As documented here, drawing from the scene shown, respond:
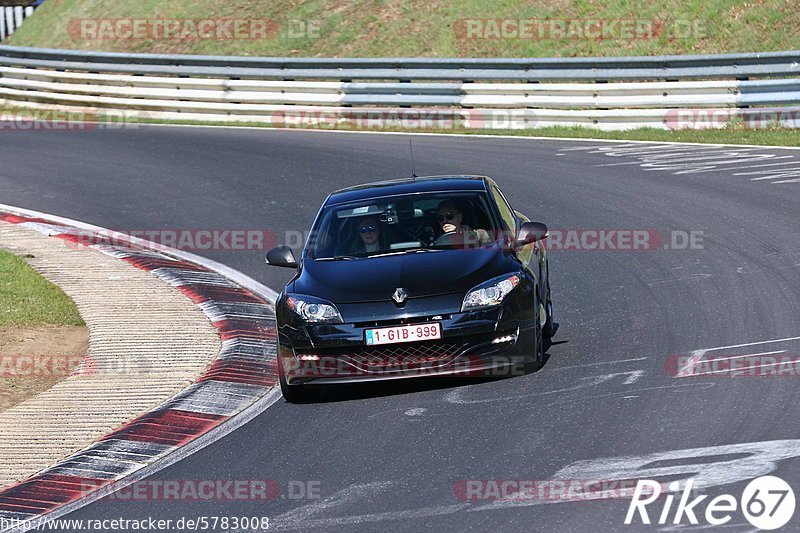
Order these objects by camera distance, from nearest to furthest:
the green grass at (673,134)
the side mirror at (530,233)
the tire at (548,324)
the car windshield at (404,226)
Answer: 1. the side mirror at (530,233)
2. the car windshield at (404,226)
3. the tire at (548,324)
4. the green grass at (673,134)

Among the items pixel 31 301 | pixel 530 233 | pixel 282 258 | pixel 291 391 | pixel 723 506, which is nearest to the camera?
pixel 723 506

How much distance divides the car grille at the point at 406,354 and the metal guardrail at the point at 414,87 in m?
13.7

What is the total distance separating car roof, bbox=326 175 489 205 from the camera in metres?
10.1

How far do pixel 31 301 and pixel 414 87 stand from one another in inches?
533

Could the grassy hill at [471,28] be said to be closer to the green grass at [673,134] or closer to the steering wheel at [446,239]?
the green grass at [673,134]

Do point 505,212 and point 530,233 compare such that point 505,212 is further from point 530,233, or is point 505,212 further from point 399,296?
point 399,296

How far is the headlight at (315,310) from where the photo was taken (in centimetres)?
869

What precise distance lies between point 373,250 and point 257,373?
4.31ft

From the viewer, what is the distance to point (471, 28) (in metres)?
29.6

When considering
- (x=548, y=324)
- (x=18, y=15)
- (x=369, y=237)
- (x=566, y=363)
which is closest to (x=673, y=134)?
(x=548, y=324)

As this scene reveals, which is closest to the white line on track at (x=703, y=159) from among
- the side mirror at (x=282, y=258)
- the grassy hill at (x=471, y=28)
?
the grassy hill at (x=471, y=28)

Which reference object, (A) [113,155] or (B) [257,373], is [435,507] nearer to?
(B) [257,373]

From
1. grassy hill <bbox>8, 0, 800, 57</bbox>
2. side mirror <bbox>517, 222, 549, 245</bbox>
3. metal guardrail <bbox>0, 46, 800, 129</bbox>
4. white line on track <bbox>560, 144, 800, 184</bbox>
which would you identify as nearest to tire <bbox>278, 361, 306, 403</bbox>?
side mirror <bbox>517, 222, 549, 245</bbox>

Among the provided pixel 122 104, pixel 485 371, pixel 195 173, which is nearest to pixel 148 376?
pixel 485 371
